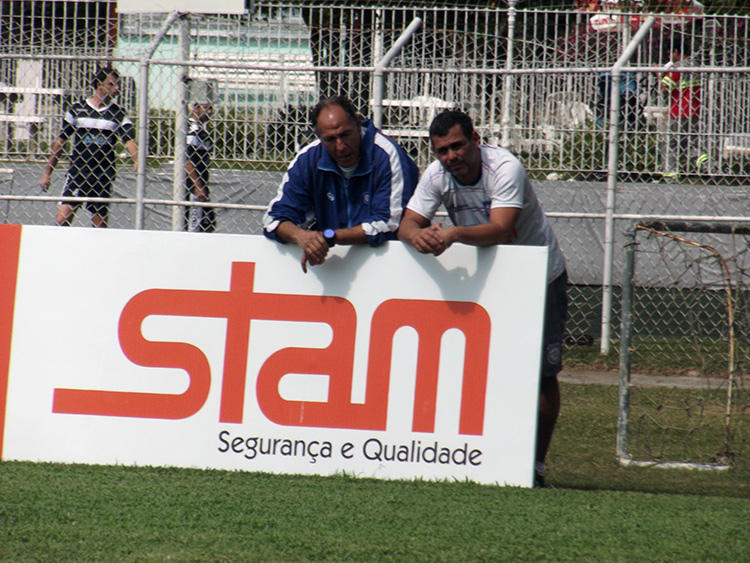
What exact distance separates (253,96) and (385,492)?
159 inches

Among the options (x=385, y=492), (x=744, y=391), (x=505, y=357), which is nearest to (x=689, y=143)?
(x=744, y=391)

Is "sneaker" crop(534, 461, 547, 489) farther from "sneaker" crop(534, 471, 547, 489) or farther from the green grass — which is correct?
the green grass

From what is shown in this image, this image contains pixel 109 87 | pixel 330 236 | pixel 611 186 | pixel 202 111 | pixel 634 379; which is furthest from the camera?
pixel 109 87

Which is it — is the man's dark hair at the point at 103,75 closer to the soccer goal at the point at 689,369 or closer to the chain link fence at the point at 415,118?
the chain link fence at the point at 415,118

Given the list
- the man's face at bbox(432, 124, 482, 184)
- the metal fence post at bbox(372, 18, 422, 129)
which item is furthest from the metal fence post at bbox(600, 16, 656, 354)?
the man's face at bbox(432, 124, 482, 184)

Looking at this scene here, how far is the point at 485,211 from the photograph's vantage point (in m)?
4.17

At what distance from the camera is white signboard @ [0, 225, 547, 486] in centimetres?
394

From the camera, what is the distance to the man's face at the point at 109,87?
23.9 ft

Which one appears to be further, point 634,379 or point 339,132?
point 634,379

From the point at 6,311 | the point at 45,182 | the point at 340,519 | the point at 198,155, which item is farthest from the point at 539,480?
the point at 45,182

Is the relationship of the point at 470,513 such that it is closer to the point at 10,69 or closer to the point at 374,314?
the point at 374,314

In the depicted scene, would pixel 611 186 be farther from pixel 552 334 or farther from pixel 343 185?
pixel 343 185

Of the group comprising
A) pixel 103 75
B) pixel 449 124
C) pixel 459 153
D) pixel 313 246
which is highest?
pixel 103 75

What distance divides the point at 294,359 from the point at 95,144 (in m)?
4.30
